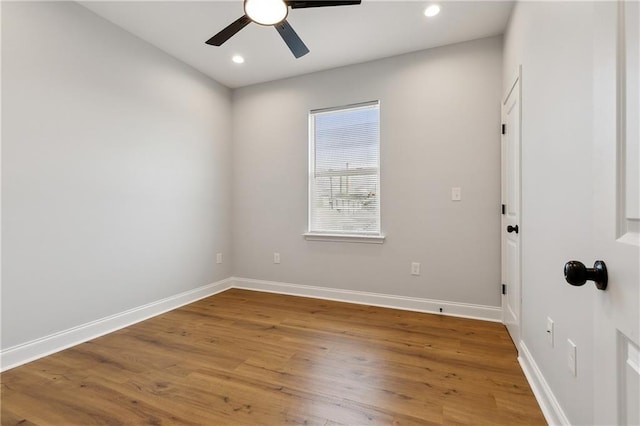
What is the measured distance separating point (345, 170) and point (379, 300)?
5.01ft

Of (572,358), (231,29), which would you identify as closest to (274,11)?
(231,29)

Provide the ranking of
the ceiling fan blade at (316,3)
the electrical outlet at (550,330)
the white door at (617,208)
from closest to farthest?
the white door at (617,208), the electrical outlet at (550,330), the ceiling fan blade at (316,3)

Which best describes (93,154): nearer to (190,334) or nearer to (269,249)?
(190,334)

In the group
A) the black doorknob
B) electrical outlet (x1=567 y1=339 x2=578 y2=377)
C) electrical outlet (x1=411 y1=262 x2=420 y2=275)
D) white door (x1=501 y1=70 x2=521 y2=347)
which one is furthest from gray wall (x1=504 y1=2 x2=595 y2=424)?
electrical outlet (x1=411 y1=262 x2=420 y2=275)

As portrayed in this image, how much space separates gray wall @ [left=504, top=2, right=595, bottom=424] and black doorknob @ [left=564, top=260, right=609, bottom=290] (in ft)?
1.92

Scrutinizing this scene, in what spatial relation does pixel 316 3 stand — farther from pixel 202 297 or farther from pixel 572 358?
pixel 202 297

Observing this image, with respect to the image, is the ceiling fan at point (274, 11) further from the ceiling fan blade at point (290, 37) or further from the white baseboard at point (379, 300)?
the white baseboard at point (379, 300)

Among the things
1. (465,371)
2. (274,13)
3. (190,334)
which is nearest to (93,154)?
(190,334)

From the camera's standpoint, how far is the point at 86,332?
7.58ft

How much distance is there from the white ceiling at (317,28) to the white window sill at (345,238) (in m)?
1.96

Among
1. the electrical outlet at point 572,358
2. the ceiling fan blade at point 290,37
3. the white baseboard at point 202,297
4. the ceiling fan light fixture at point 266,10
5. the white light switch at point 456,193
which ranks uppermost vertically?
the ceiling fan light fixture at point 266,10

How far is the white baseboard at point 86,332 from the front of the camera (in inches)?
75.6

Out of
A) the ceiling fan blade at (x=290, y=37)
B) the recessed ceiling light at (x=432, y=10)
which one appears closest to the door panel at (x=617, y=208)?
the ceiling fan blade at (x=290, y=37)

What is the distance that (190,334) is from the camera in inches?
94.7
